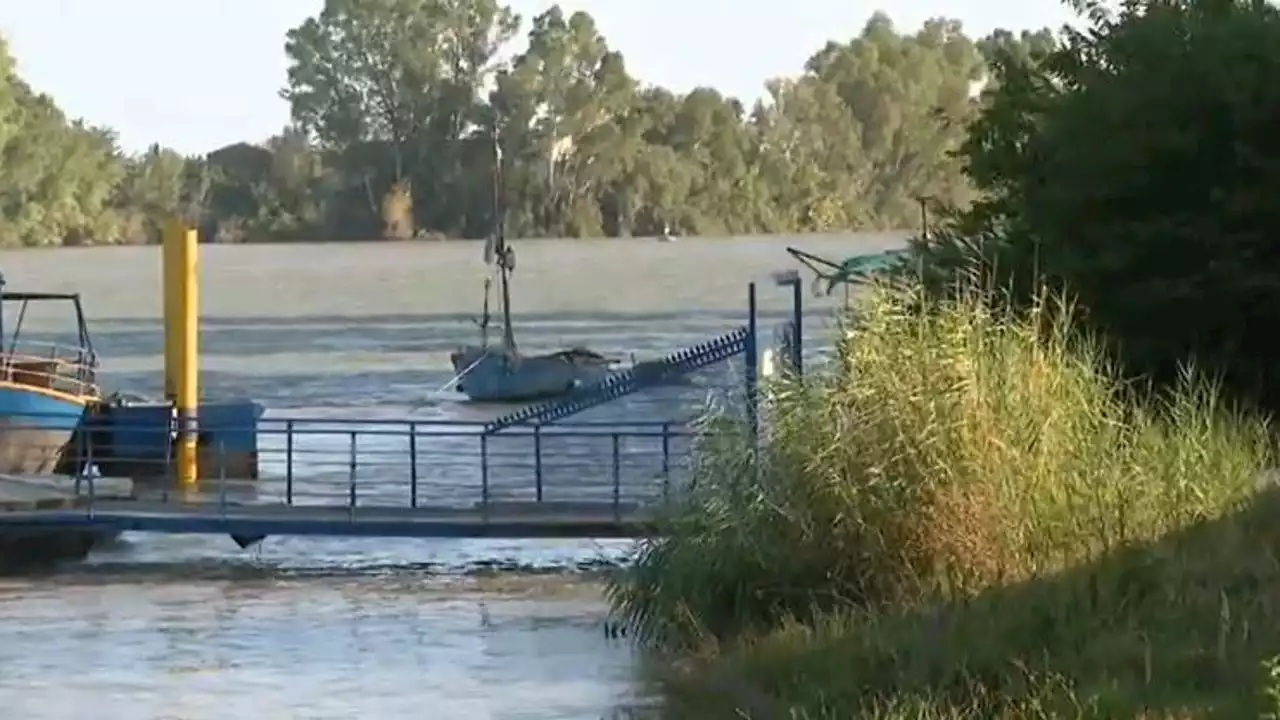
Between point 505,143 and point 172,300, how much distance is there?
89920 millimetres

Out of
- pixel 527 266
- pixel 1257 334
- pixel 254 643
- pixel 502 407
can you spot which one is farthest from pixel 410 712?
pixel 527 266

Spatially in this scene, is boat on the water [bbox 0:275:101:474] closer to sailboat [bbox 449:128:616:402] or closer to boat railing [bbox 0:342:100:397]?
boat railing [bbox 0:342:100:397]

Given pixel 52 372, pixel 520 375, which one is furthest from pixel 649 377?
pixel 520 375

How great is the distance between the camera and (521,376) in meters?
52.1

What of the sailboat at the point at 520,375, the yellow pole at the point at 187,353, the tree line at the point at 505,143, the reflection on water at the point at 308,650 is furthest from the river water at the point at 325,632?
the tree line at the point at 505,143

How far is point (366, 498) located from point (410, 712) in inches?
487

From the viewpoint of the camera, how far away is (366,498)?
28422 millimetres

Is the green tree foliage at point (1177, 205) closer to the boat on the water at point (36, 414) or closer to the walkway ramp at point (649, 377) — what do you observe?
the walkway ramp at point (649, 377)

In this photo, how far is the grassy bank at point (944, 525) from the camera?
13125 millimetres

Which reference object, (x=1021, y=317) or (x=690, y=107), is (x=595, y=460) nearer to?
(x=1021, y=317)

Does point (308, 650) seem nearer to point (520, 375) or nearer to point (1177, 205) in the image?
point (1177, 205)

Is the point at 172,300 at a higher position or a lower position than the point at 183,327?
higher

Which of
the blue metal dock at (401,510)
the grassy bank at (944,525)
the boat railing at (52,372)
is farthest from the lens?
the boat railing at (52,372)

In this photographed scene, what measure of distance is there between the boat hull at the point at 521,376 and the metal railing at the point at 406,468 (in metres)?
14.3
